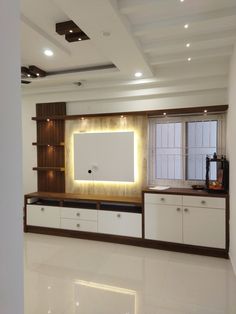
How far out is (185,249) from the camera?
11.8 feet

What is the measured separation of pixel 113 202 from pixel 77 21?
2.82 m

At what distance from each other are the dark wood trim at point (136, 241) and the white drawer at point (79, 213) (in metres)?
0.27

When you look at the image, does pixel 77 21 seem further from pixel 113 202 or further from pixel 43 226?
pixel 43 226

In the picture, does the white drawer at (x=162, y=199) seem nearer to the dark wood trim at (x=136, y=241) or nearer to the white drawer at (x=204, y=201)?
the white drawer at (x=204, y=201)

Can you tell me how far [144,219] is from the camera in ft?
12.5

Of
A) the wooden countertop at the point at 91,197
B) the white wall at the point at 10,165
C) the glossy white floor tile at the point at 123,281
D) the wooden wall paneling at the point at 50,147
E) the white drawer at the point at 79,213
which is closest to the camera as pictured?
the white wall at the point at 10,165

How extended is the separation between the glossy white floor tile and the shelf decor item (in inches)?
41.1

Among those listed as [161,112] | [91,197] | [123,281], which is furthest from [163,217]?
[161,112]

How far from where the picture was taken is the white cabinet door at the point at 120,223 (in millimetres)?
3863

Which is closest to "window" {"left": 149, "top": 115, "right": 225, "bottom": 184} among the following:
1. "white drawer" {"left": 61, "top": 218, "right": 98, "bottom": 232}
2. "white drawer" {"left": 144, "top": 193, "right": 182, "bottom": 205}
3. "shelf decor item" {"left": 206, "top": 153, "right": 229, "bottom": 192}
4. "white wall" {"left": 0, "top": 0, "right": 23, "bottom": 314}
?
"shelf decor item" {"left": 206, "top": 153, "right": 229, "bottom": 192}

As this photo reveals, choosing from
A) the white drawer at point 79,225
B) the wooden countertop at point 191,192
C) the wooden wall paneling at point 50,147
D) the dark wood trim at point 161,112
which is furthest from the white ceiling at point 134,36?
the white drawer at point 79,225

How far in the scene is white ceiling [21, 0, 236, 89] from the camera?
2191mm

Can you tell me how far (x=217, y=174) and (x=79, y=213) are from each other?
2470 mm

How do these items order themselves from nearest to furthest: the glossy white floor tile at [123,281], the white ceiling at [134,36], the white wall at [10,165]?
the white wall at [10,165]
the white ceiling at [134,36]
the glossy white floor tile at [123,281]
